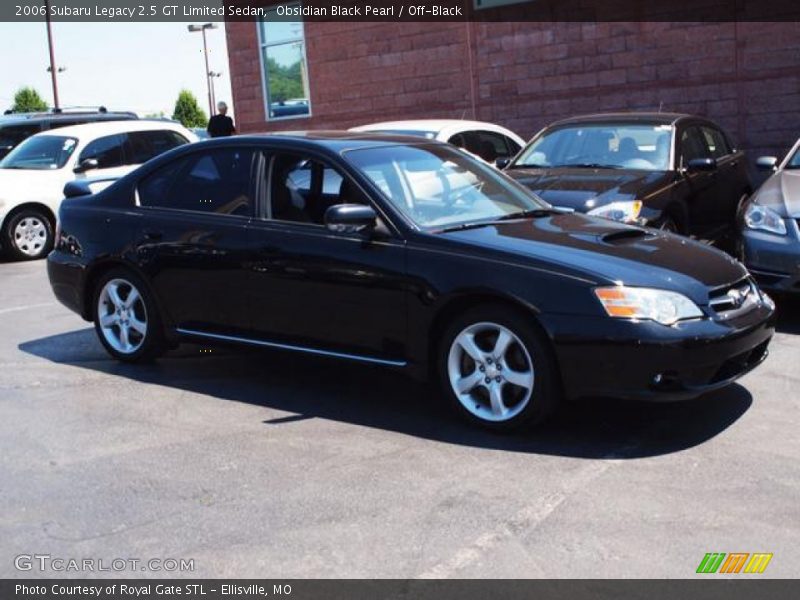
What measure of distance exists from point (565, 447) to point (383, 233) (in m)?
1.51

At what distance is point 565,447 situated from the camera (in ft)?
16.3

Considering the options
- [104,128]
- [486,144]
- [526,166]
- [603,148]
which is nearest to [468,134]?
[486,144]

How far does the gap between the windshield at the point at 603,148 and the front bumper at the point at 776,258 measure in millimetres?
1591

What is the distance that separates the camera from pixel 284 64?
66.6ft

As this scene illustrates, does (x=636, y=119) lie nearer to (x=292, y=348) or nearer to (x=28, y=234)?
(x=292, y=348)

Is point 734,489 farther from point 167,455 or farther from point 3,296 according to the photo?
point 3,296

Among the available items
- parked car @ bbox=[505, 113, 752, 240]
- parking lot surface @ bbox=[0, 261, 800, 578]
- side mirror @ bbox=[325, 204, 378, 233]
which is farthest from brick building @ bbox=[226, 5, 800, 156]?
side mirror @ bbox=[325, 204, 378, 233]

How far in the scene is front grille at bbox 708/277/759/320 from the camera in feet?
16.6

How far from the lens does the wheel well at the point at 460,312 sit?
496 cm

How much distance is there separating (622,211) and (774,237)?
47.4 inches

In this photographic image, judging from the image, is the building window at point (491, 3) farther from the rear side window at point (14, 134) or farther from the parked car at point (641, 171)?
the rear side window at point (14, 134)

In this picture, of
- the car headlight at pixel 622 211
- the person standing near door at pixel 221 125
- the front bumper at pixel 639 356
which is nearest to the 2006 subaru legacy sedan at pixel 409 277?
the front bumper at pixel 639 356

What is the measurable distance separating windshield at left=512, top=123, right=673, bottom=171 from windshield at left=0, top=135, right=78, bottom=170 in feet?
21.8

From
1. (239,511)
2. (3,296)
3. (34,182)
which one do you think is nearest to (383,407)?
(239,511)
